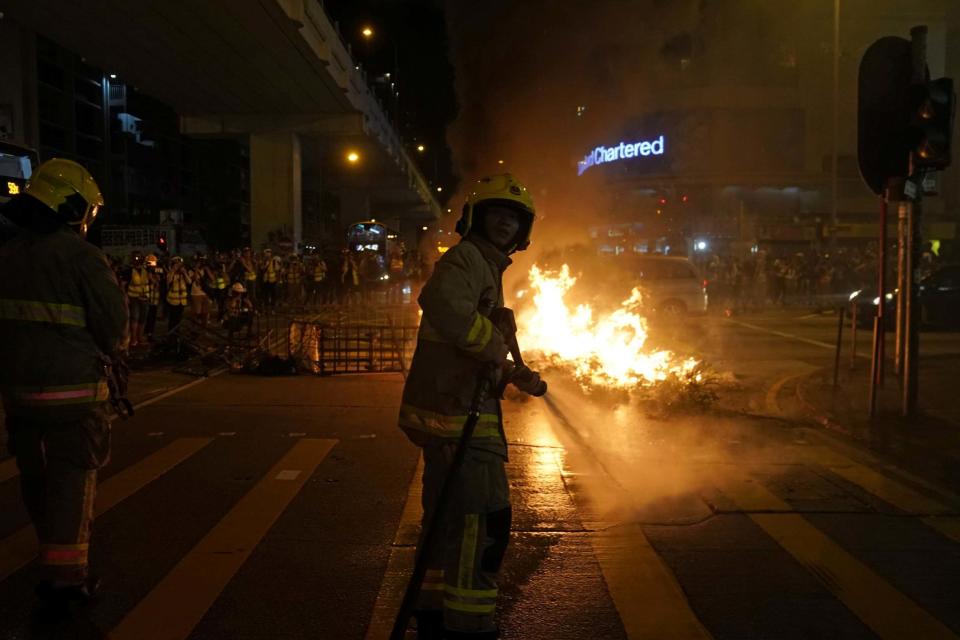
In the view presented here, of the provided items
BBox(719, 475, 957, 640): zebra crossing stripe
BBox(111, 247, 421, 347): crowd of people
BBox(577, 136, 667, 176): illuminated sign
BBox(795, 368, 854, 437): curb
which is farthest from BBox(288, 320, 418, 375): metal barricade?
BBox(577, 136, 667, 176): illuminated sign

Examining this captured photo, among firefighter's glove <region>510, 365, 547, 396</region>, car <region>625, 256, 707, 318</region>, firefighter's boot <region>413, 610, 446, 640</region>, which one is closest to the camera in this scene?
firefighter's glove <region>510, 365, 547, 396</region>

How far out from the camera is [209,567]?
4121mm

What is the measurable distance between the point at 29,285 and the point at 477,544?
2126 millimetres

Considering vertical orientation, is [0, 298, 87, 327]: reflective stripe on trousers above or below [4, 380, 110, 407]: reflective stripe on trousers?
above

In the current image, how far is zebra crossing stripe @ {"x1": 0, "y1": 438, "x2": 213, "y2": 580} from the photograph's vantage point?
165 inches

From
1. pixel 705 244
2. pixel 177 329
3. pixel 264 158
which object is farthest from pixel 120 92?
pixel 177 329

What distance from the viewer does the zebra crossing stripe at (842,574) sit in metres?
3.59

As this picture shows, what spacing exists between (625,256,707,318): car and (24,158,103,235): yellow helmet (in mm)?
15158

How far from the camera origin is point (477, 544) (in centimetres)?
291

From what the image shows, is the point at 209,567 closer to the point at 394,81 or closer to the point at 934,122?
the point at 934,122

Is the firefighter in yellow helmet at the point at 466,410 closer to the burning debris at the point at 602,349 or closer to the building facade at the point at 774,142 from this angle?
the burning debris at the point at 602,349

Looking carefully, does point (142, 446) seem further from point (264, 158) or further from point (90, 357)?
point (264, 158)

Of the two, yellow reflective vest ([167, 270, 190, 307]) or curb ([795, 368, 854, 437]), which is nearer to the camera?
curb ([795, 368, 854, 437])

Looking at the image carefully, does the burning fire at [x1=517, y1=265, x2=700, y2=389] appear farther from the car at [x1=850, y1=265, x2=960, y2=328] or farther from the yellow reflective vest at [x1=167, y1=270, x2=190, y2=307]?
the car at [x1=850, y1=265, x2=960, y2=328]
